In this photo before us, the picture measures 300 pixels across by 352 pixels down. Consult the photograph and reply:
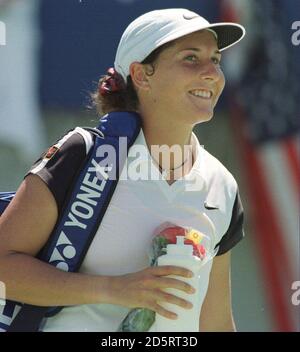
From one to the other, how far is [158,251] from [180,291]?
0.28 ft

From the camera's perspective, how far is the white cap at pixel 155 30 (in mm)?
1521

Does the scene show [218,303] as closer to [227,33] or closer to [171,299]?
[171,299]

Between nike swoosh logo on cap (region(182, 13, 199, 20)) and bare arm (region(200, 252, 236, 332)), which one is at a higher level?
nike swoosh logo on cap (region(182, 13, 199, 20))

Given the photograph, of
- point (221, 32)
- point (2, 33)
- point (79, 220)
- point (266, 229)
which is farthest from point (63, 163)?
point (266, 229)

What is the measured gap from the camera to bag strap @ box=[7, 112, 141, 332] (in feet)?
4.69

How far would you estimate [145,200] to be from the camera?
154 centimetres

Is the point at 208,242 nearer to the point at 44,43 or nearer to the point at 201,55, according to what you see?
the point at 201,55

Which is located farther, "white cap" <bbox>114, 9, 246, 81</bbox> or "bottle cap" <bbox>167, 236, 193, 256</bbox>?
"white cap" <bbox>114, 9, 246, 81</bbox>

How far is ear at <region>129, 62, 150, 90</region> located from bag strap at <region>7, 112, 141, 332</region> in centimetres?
18

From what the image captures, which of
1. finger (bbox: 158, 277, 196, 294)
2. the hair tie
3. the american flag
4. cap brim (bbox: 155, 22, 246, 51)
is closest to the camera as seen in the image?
finger (bbox: 158, 277, 196, 294)

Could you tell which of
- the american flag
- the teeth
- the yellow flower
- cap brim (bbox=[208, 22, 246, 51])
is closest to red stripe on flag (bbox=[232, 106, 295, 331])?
the american flag

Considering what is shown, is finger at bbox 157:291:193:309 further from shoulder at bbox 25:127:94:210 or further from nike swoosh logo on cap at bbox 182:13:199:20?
nike swoosh logo on cap at bbox 182:13:199:20

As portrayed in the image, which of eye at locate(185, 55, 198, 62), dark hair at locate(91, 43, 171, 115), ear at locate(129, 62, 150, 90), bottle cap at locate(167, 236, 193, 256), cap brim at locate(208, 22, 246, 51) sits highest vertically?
cap brim at locate(208, 22, 246, 51)

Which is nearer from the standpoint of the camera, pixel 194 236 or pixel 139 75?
pixel 194 236
